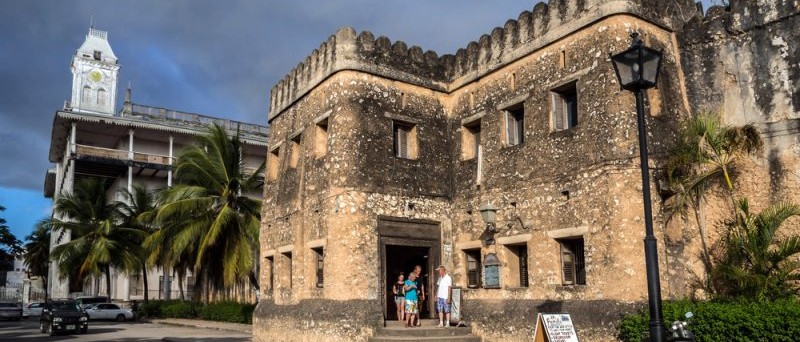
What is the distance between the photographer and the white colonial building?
41.3m

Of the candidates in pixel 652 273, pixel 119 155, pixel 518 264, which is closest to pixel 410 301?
pixel 518 264

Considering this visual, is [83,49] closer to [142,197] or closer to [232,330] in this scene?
[142,197]

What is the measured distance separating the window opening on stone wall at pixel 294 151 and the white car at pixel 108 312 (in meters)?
22.5

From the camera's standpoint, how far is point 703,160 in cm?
1182

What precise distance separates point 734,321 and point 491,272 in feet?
17.8

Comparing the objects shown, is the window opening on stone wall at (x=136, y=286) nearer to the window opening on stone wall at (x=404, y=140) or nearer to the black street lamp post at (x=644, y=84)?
the window opening on stone wall at (x=404, y=140)

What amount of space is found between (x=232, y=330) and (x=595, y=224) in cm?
1672

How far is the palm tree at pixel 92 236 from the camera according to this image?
34781 millimetres

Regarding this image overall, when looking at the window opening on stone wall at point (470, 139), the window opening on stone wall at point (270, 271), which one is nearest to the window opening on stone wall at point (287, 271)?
the window opening on stone wall at point (270, 271)

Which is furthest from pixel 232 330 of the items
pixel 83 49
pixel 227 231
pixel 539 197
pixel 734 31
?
pixel 83 49

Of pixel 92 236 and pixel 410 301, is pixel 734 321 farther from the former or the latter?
pixel 92 236

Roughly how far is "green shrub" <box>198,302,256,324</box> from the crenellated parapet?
39.8ft

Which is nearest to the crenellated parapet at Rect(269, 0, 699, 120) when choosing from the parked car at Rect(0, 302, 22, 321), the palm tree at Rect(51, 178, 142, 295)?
the palm tree at Rect(51, 178, 142, 295)

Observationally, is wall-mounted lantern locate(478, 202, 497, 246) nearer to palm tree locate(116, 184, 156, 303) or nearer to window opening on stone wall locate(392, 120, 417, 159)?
→ window opening on stone wall locate(392, 120, 417, 159)
